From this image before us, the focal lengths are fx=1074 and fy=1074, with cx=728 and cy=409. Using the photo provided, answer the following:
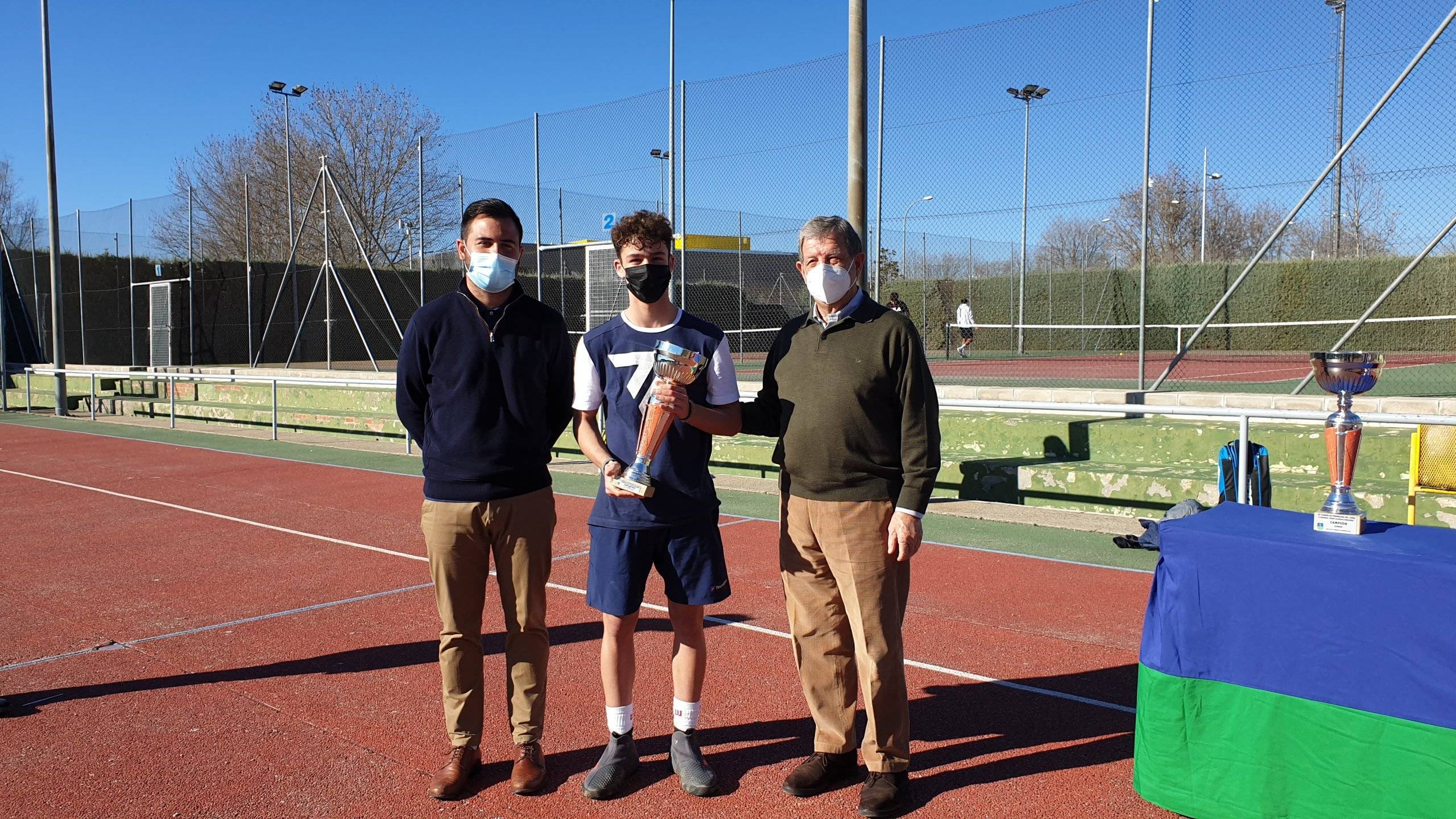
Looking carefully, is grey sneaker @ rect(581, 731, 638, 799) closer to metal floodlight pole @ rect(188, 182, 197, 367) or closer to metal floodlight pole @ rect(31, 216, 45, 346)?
metal floodlight pole @ rect(188, 182, 197, 367)

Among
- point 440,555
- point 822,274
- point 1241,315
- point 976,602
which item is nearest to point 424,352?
point 440,555

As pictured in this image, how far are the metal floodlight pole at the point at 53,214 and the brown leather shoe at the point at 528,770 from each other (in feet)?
70.6

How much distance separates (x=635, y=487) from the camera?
3.52 meters

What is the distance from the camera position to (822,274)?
3.67 metres

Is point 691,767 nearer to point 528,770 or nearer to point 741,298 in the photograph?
point 528,770

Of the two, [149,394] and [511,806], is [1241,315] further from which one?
[511,806]

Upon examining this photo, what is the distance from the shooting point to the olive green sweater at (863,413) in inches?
139

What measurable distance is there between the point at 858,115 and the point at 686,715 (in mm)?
6773

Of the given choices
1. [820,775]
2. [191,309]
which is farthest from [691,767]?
[191,309]

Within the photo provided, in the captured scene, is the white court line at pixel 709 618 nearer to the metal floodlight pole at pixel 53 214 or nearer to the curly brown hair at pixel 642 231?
the curly brown hair at pixel 642 231

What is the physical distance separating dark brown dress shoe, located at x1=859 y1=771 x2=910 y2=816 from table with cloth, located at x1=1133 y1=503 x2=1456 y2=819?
32.5 inches

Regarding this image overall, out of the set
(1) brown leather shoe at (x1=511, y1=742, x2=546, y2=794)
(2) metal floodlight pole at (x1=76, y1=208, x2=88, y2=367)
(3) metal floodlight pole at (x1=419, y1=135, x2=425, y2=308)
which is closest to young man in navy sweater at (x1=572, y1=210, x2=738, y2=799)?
(1) brown leather shoe at (x1=511, y1=742, x2=546, y2=794)

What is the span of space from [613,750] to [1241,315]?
27.4m

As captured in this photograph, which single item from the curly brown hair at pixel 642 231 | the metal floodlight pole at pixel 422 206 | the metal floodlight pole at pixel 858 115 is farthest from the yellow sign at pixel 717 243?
the curly brown hair at pixel 642 231
